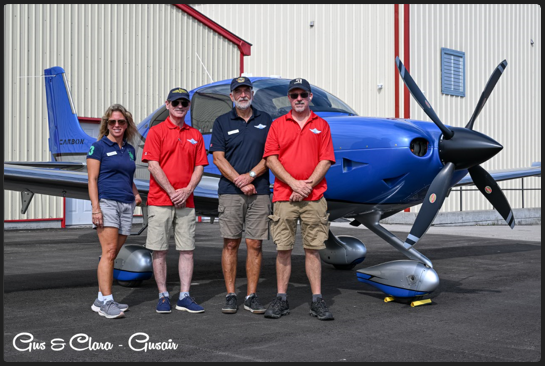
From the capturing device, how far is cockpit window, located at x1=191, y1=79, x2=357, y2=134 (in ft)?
20.5

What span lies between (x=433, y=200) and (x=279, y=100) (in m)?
2.13

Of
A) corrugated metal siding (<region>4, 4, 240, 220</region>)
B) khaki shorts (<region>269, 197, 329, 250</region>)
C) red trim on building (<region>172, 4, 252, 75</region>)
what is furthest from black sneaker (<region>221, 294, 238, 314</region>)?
red trim on building (<region>172, 4, 252, 75</region>)

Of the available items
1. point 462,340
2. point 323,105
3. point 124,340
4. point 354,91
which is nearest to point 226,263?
point 124,340

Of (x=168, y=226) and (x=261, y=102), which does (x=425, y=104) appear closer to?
(x=261, y=102)

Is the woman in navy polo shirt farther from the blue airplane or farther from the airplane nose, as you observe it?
the airplane nose

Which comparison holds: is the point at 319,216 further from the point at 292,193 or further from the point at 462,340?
the point at 462,340

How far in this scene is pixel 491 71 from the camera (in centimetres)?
1947

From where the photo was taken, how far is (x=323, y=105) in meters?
6.31

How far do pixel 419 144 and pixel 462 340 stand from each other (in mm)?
1899

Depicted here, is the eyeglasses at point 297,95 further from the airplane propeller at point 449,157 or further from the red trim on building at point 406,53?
the red trim on building at point 406,53

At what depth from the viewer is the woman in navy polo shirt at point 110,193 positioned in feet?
15.1

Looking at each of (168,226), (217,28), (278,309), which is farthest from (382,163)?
(217,28)

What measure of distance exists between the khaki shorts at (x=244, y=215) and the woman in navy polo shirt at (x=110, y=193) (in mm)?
797

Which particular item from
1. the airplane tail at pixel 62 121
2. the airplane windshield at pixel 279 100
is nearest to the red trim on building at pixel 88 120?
the airplane tail at pixel 62 121
